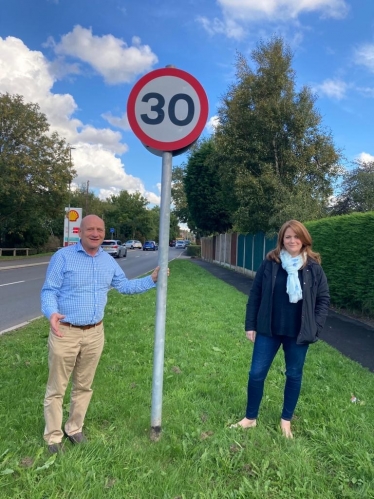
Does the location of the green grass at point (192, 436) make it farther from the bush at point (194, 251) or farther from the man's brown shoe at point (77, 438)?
the bush at point (194, 251)

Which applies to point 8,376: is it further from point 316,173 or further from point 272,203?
point 316,173

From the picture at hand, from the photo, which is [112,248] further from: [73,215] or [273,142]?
[273,142]

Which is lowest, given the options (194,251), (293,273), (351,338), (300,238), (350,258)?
(194,251)

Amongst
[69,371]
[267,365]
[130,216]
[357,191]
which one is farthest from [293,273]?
[130,216]

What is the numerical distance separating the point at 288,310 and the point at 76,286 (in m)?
1.64

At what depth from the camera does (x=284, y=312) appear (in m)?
3.28

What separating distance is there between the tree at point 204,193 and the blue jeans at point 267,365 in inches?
1061

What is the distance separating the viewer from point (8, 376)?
4.60 m

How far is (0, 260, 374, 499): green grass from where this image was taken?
258 cm

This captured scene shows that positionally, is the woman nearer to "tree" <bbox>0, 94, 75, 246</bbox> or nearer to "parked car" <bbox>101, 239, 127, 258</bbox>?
"tree" <bbox>0, 94, 75, 246</bbox>

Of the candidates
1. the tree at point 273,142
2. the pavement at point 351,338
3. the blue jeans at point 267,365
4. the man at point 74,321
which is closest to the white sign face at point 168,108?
the man at point 74,321

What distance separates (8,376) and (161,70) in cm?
361

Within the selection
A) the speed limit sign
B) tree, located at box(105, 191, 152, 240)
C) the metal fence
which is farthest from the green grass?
tree, located at box(105, 191, 152, 240)

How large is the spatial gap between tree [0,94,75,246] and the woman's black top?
96.3 feet
